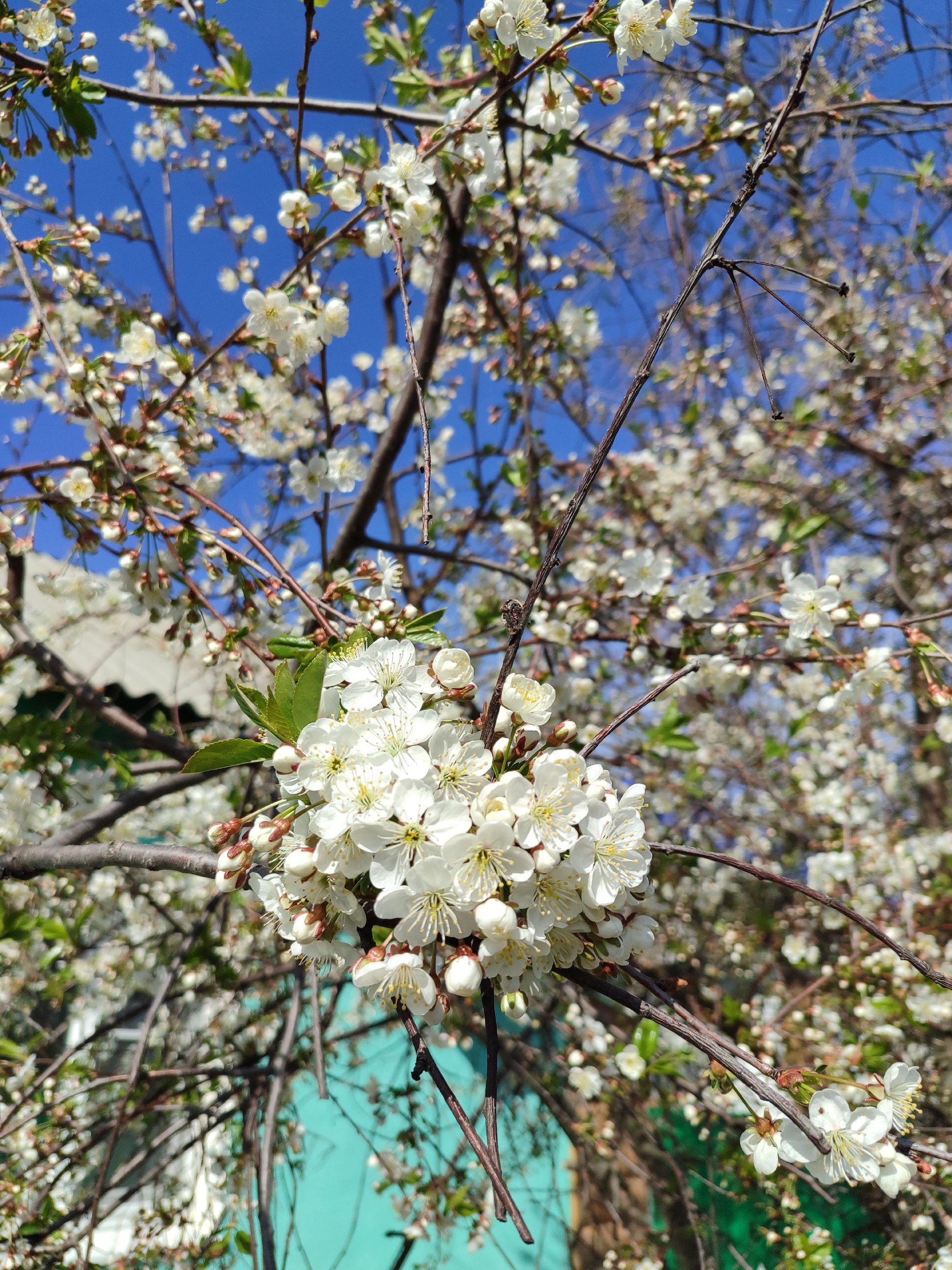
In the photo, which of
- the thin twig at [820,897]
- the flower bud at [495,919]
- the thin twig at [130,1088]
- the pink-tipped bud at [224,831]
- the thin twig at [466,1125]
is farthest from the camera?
the thin twig at [130,1088]

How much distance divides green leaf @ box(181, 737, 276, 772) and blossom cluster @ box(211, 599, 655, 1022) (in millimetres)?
62

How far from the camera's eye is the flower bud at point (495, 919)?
2.30ft

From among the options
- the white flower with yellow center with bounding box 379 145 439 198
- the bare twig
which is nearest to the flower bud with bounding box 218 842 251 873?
the bare twig

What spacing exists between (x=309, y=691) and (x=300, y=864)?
0.67 feet

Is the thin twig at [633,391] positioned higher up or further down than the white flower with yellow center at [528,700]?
higher up

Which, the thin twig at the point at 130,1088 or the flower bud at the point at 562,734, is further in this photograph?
the thin twig at the point at 130,1088

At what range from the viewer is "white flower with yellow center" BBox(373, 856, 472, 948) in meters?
0.73

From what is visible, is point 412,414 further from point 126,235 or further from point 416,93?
point 126,235

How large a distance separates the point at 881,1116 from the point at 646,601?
1.68m

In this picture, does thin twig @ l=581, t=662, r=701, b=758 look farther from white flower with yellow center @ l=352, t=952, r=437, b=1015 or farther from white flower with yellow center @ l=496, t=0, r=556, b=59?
white flower with yellow center @ l=496, t=0, r=556, b=59

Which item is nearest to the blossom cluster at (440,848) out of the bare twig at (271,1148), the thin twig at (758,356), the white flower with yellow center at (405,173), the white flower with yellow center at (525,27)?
the thin twig at (758,356)

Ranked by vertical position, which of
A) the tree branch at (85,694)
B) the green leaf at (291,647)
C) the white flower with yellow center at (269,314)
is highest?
the white flower with yellow center at (269,314)

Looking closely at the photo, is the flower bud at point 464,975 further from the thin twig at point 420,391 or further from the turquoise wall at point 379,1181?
the turquoise wall at point 379,1181

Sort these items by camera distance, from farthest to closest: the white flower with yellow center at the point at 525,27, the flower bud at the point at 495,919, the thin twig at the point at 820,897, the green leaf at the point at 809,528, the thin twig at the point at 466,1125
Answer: the green leaf at the point at 809,528 < the white flower with yellow center at the point at 525,27 < the thin twig at the point at 820,897 < the flower bud at the point at 495,919 < the thin twig at the point at 466,1125
